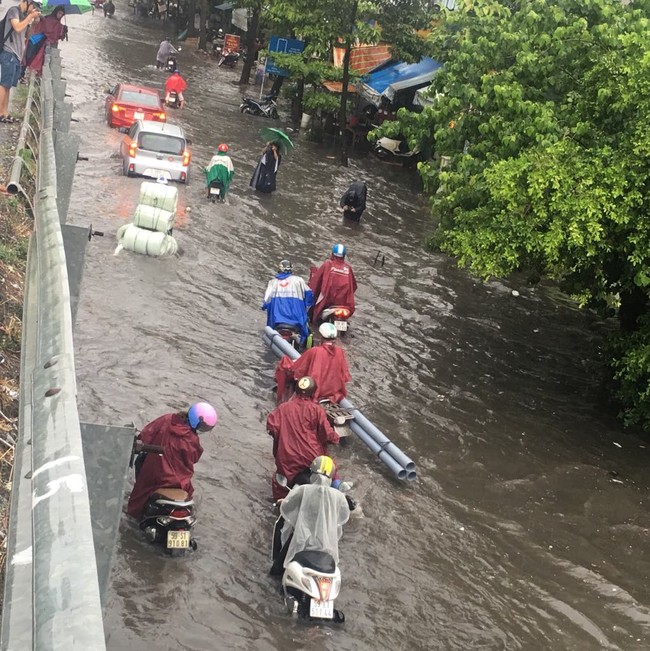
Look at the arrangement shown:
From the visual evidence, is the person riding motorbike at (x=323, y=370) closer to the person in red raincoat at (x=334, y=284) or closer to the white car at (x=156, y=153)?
the person in red raincoat at (x=334, y=284)

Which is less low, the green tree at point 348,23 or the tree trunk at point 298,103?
the green tree at point 348,23

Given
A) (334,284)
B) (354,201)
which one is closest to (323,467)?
(334,284)

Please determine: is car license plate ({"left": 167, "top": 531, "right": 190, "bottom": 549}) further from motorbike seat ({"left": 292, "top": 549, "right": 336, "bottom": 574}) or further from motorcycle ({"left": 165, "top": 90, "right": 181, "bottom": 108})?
motorcycle ({"left": 165, "top": 90, "right": 181, "bottom": 108})

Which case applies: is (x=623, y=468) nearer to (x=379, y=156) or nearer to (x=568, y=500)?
(x=568, y=500)

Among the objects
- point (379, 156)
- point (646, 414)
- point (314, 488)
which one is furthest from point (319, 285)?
point (379, 156)

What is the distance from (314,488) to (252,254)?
11.4 m

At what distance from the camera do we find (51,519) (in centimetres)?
229

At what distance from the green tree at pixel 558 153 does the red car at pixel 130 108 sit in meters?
12.6

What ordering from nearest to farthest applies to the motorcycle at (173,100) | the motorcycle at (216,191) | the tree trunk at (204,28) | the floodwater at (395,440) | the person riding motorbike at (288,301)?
the floodwater at (395,440) < the person riding motorbike at (288,301) < the motorcycle at (216,191) < the motorcycle at (173,100) < the tree trunk at (204,28)

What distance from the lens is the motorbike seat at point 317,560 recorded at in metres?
7.52

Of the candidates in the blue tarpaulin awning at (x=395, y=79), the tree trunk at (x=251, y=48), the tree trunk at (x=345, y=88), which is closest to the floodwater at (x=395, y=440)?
the tree trunk at (x=345, y=88)

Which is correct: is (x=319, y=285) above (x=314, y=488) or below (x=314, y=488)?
below

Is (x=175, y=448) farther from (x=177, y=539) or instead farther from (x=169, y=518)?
(x=177, y=539)

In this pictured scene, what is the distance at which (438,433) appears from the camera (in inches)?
500
